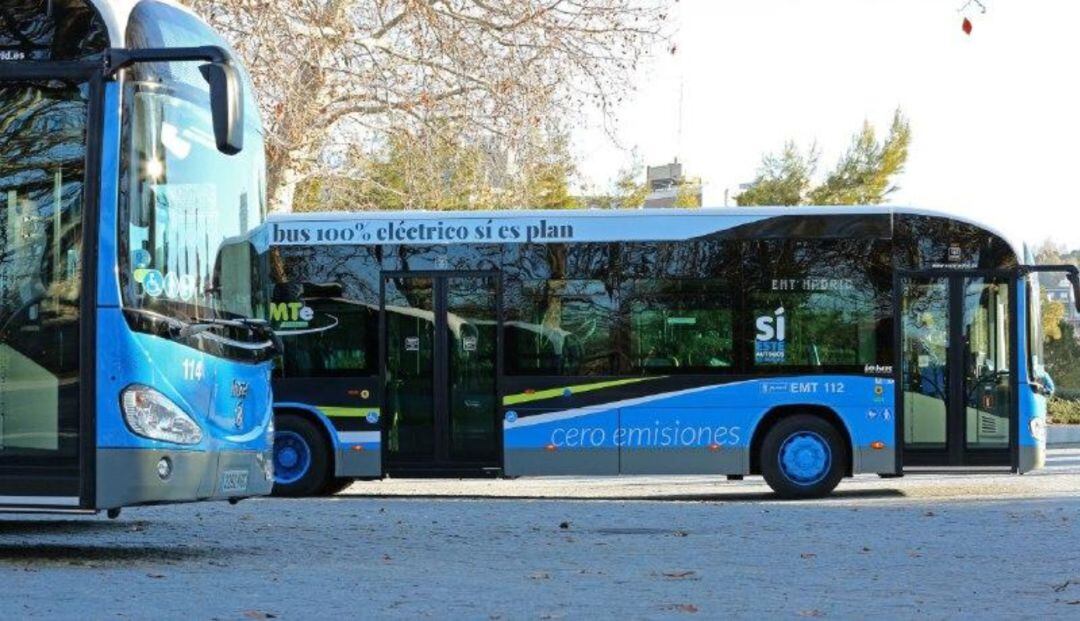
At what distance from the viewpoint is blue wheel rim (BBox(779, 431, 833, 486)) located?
19375mm

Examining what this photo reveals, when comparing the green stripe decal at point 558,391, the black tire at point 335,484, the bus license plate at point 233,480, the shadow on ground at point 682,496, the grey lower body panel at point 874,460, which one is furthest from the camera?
the shadow on ground at point 682,496

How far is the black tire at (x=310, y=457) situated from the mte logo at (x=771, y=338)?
4.68 metres

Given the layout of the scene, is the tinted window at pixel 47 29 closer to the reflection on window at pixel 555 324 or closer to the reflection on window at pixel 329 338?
the reflection on window at pixel 329 338

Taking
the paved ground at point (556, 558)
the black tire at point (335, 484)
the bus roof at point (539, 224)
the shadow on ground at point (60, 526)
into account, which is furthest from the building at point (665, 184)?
the shadow on ground at point (60, 526)

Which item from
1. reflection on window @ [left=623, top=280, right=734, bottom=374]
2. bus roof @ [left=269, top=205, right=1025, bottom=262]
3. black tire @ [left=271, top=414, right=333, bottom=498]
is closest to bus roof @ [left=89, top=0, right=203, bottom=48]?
bus roof @ [left=269, top=205, right=1025, bottom=262]

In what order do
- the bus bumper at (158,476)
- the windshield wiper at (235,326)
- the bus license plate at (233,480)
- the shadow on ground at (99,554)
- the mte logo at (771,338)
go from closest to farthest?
the bus bumper at (158,476), the windshield wiper at (235,326), the bus license plate at (233,480), the shadow on ground at (99,554), the mte logo at (771,338)

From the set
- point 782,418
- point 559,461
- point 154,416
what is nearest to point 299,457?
point 559,461

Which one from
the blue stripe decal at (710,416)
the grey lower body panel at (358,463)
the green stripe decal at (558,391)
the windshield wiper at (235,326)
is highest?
the windshield wiper at (235,326)

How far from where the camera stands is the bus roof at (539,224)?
64.1ft

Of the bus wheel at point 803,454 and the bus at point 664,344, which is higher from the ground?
the bus at point 664,344

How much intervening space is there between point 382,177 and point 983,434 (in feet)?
60.8

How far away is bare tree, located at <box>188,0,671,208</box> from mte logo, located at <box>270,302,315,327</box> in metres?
7.05

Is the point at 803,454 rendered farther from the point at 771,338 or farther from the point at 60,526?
the point at 60,526

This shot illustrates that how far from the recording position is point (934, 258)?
1947 centimetres
